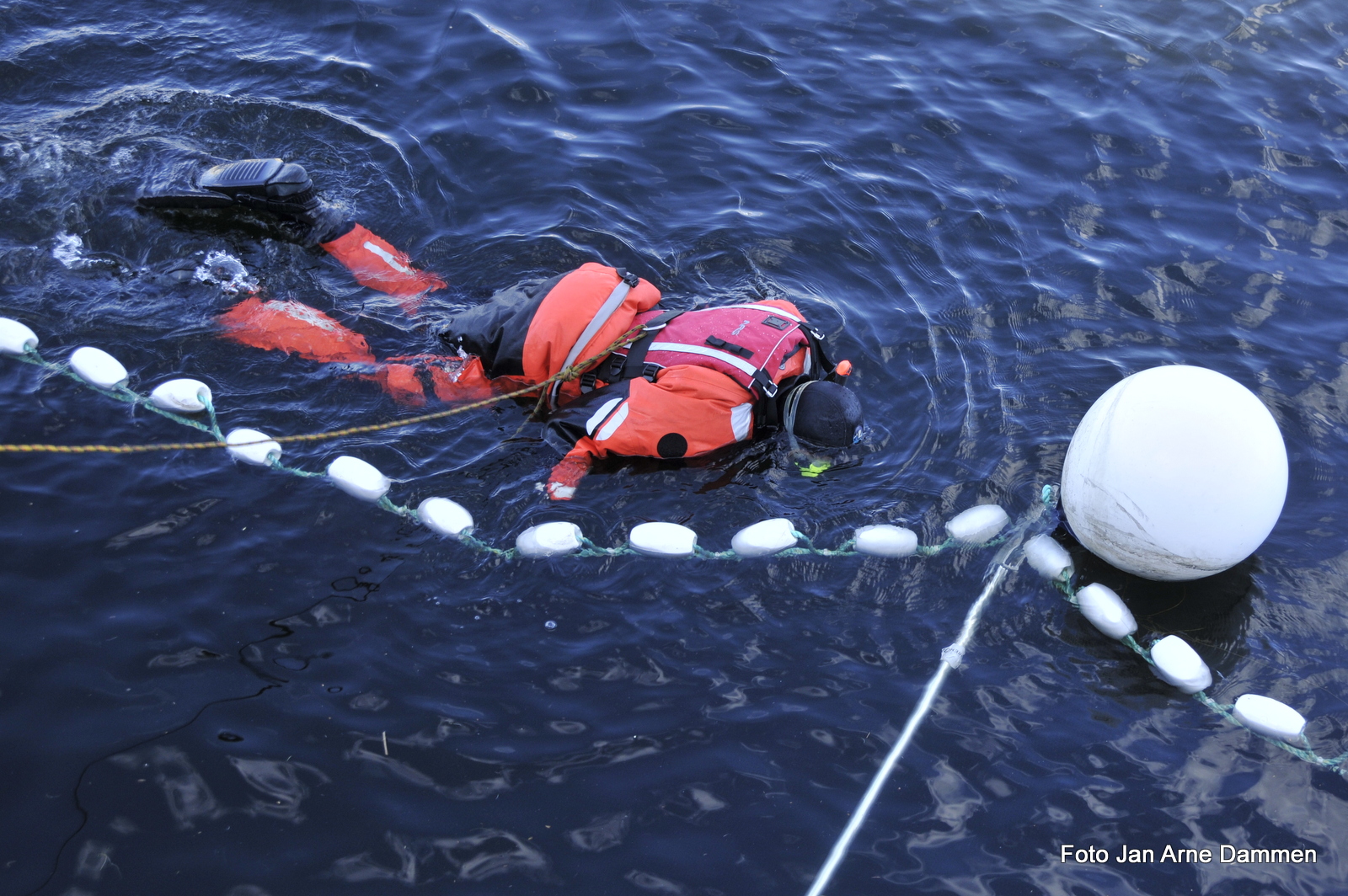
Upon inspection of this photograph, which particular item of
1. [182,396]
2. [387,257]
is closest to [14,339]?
[182,396]

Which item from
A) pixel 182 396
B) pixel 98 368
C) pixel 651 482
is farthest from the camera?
pixel 651 482

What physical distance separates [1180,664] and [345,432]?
175 inches

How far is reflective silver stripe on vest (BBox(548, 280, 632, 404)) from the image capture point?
18.0ft

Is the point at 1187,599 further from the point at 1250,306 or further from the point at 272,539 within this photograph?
the point at 272,539

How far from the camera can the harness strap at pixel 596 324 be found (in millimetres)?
5484

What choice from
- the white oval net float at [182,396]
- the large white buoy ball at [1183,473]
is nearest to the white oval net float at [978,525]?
the large white buoy ball at [1183,473]

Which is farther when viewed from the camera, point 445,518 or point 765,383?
point 765,383

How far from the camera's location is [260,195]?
619 cm

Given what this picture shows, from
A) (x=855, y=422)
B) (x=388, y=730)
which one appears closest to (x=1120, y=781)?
(x=855, y=422)

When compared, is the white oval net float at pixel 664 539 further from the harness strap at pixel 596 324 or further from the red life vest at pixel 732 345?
the harness strap at pixel 596 324

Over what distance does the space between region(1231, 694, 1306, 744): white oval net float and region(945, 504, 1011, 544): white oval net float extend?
1.40 m

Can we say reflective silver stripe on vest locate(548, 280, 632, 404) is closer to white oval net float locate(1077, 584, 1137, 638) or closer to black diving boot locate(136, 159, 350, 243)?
black diving boot locate(136, 159, 350, 243)

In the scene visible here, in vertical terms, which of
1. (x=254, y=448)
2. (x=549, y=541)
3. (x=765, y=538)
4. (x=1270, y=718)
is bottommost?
(x=1270, y=718)

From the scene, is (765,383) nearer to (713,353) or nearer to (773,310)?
(713,353)
